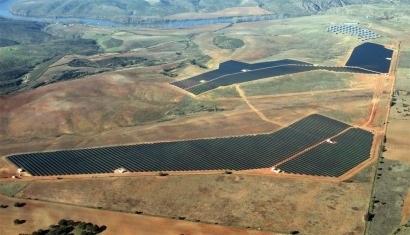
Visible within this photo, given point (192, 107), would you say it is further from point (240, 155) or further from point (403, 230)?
point (403, 230)

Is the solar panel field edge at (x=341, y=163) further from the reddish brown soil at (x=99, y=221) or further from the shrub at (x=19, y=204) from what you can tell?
the shrub at (x=19, y=204)

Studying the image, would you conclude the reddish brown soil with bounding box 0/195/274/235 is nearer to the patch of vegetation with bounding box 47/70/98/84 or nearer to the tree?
the tree

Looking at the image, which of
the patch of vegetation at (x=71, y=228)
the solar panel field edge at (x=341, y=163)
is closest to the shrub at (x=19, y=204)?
the patch of vegetation at (x=71, y=228)

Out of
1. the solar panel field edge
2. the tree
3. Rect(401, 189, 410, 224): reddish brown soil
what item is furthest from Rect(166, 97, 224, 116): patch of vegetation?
the tree

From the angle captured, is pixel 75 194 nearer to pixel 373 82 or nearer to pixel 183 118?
pixel 183 118

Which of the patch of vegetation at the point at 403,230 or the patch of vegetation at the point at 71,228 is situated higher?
the patch of vegetation at the point at 403,230

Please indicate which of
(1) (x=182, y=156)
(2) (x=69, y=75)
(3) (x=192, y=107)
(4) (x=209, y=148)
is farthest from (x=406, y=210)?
(2) (x=69, y=75)
